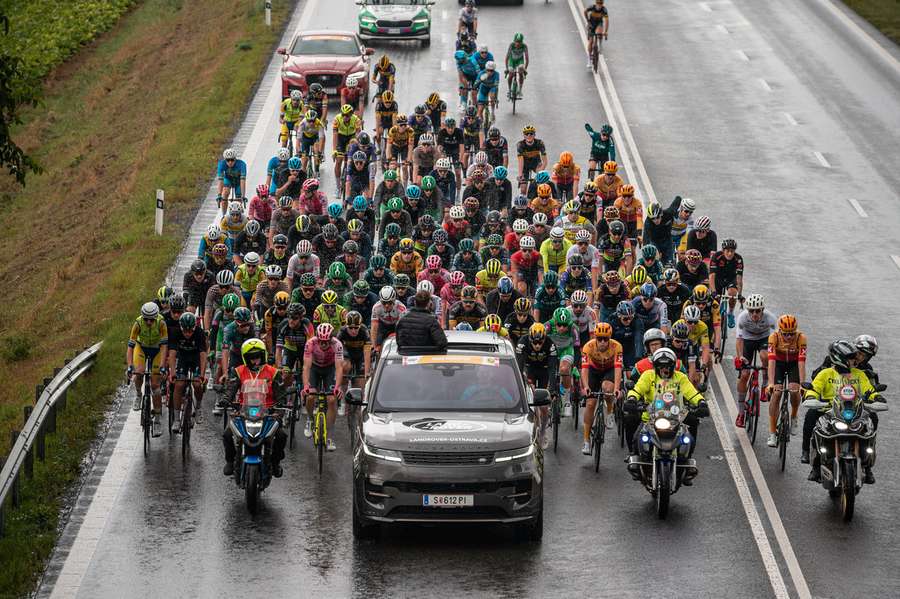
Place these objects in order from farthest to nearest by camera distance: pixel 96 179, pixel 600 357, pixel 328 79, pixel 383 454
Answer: pixel 96 179 → pixel 328 79 → pixel 600 357 → pixel 383 454

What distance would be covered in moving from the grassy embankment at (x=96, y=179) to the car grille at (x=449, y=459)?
3711mm

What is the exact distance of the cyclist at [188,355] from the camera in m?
19.5

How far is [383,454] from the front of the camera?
15469 millimetres

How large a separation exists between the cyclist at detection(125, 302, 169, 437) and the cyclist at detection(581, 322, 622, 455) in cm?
502

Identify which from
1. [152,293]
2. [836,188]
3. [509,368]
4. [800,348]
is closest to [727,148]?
[836,188]

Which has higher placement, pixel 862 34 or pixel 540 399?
pixel 540 399

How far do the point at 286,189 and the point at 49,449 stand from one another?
9322 millimetres

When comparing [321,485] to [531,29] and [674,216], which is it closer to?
[674,216]

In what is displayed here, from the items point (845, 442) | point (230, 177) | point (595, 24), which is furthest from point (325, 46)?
point (845, 442)

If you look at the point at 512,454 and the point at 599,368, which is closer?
the point at 512,454

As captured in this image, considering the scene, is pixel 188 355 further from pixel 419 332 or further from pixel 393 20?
pixel 393 20

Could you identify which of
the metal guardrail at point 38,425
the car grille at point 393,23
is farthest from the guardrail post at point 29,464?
the car grille at point 393,23

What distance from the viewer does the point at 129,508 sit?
55.6 ft

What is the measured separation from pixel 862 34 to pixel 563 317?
3228 cm
